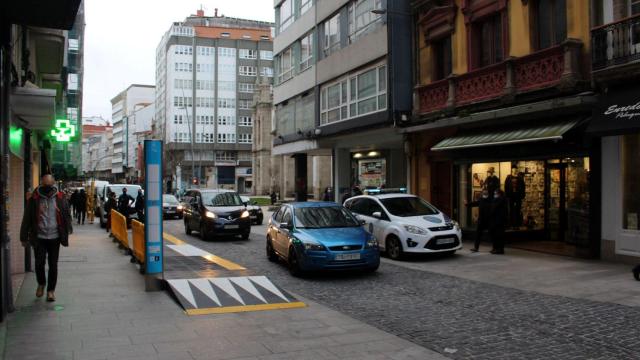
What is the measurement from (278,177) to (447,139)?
53270 mm

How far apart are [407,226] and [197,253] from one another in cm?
568

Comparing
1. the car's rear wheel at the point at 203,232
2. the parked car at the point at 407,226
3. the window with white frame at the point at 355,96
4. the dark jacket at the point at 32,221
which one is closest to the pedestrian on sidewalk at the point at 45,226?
the dark jacket at the point at 32,221

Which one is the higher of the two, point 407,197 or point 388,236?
point 407,197

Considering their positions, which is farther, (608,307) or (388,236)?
(388,236)

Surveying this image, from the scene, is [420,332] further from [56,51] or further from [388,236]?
[56,51]

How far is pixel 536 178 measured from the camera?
53.6ft

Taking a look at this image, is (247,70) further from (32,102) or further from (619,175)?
(32,102)

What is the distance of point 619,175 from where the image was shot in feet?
40.5

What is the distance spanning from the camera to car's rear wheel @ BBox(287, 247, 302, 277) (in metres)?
11.3

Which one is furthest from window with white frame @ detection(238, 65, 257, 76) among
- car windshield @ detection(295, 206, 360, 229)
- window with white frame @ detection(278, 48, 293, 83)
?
car windshield @ detection(295, 206, 360, 229)

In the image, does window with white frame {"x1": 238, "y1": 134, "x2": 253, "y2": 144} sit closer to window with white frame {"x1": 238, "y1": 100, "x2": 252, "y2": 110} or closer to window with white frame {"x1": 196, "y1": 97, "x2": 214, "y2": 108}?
window with white frame {"x1": 238, "y1": 100, "x2": 252, "y2": 110}

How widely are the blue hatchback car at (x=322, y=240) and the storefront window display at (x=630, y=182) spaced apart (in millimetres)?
5705

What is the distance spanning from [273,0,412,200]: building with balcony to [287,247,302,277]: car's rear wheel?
9.45 metres

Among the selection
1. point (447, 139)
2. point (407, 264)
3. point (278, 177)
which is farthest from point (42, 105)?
point (278, 177)
